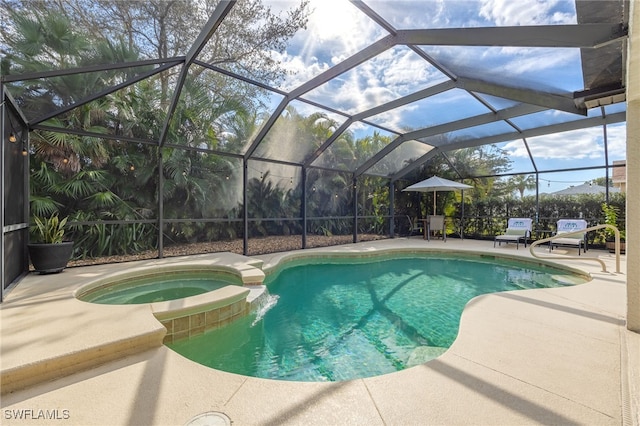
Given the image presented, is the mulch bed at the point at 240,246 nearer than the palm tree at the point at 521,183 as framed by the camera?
Yes

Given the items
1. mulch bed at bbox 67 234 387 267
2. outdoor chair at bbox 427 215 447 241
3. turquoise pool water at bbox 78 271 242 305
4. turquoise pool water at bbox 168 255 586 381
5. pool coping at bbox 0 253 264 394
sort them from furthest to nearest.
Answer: outdoor chair at bbox 427 215 447 241, mulch bed at bbox 67 234 387 267, turquoise pool water at bbox 78 271 242 305, turquoise pool water at bbox 168 255 586 381, pool coping at bbox 0 253 264 394

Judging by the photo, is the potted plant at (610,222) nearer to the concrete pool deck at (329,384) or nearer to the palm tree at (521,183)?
the palm tree at (521,183)

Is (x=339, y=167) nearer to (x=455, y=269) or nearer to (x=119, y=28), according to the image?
(x=455, y=269)

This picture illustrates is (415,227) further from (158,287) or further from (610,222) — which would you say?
(158,287)

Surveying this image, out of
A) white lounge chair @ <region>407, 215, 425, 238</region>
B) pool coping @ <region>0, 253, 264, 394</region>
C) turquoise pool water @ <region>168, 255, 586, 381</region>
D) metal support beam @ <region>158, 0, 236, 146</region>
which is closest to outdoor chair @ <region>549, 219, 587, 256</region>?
turquoise pool water @ <region>168, 255, 586, 381</region>

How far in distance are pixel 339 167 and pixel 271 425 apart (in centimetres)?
883

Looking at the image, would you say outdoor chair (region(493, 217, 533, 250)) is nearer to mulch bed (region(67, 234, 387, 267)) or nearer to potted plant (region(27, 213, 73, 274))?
mulch bed (region(67, 234, 387, 267))

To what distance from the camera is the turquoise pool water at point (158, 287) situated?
432 cm

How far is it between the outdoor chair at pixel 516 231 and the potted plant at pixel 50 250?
1116 centimetres

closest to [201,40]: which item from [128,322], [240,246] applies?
[128,322]

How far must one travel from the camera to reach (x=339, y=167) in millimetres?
9844

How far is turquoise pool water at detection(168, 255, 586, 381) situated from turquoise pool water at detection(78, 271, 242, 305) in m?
1.16

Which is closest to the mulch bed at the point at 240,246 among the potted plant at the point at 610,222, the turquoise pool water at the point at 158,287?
the turquoise pool water at the point at 158,287

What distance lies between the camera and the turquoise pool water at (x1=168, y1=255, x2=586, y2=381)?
301 cm
